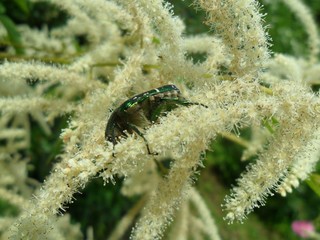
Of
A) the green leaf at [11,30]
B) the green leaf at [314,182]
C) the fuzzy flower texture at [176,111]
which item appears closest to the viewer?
the fuzzy flower texture at [176,111]

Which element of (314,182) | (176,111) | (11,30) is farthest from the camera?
(11,30)

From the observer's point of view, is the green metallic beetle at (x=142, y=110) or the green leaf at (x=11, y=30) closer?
the green metallic beetle at (x=142, y=110)

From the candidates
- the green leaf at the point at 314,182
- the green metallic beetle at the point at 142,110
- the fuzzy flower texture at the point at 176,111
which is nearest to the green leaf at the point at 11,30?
the fuzzy flower texture at the point at 176,111

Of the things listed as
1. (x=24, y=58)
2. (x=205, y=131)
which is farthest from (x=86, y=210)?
(x=205, y=131)

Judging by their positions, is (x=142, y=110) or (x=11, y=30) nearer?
(x=142, y=110)

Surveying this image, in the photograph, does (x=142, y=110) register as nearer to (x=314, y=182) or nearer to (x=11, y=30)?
(x=314, y=182)

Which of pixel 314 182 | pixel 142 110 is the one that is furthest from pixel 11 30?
pixel 314 182

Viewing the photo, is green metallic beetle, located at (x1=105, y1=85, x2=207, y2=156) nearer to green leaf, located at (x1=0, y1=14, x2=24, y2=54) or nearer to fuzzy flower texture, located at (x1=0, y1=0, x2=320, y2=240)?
fuzzy flower texture, located at (x1=0, y1=0, x2=320, y2=240)

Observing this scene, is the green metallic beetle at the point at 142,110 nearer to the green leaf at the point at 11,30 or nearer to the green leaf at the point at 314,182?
the green leaf at the point at 314,182

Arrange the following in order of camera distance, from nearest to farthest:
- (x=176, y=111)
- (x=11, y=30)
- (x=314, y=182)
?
1. (x=176, y=111)
2. (x=314, y=182)
3. (x=11, y=30)
